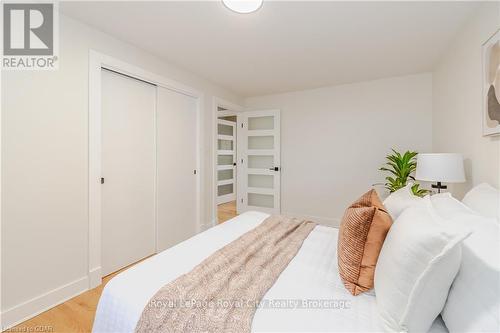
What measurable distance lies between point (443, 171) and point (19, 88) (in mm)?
3403

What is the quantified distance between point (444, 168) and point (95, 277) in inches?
129

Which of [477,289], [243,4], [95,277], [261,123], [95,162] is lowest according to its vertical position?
[95,277]

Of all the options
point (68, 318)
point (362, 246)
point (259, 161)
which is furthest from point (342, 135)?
point (68, 318)

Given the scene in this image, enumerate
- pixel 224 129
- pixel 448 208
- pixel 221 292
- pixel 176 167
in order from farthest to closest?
pixel 224 129
pixel 176 167
pixel 448 208
pixel 221 292

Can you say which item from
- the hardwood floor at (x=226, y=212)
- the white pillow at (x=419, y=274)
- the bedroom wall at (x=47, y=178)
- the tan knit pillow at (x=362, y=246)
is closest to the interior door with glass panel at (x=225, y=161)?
the hardwood floor at (x=226, y=212)

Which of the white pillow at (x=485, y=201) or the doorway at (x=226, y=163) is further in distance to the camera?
the doorway at (x=226, y=163)

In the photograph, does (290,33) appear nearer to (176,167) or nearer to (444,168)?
(444,168)

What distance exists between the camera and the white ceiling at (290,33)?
1825 mm

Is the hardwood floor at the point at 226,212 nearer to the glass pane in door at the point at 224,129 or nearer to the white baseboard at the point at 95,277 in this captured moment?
the glass pane in door at the point at 224,129

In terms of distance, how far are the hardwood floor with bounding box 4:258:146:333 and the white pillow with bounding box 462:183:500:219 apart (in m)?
2.59

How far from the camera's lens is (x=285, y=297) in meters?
1.03

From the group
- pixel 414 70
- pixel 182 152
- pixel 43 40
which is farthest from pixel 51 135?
pixel 414 70

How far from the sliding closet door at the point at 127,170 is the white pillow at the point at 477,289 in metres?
2.65

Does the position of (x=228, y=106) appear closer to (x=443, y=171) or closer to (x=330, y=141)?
(x=330, y=141)
